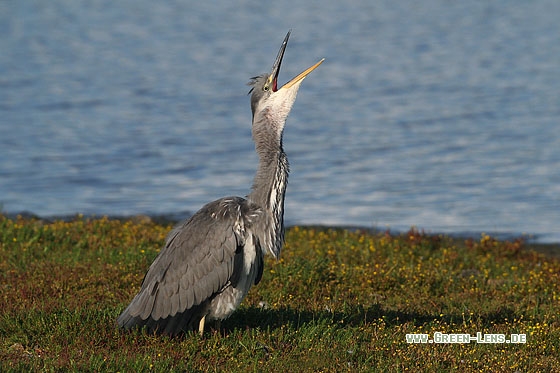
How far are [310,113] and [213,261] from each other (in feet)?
50.5

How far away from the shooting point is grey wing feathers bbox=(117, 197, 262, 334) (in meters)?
8.75

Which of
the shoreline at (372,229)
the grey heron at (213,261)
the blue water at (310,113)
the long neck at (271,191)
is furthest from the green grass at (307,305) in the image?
the blue water at (310,113)

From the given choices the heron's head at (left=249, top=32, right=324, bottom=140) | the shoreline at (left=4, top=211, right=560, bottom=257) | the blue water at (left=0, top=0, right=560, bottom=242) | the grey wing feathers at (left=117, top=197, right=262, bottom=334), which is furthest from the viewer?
the blue water at (left=0, top=0, right=560, bottom=242)

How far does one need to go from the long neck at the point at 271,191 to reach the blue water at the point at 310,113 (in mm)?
7122

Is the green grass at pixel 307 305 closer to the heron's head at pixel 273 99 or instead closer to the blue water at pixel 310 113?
the heron's head at pixel 273 99

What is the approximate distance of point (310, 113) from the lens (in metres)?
23.9

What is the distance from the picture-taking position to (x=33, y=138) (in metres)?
21.7

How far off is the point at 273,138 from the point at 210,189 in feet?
29.1

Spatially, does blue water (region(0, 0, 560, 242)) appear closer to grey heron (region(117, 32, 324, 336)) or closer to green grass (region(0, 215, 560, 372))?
green grass (region(0, 215, 560, 372))

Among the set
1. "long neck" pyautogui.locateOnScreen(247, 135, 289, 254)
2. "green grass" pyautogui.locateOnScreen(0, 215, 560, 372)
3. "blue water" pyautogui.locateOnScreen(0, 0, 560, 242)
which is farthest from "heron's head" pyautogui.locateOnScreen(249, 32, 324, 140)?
"blue water" pyautogui.locateOnScreen(0, 0, 560, 242)

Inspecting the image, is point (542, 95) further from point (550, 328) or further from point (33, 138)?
point (550, 328)

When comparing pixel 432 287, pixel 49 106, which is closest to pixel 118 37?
pixel 49 106

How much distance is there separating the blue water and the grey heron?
7265mm

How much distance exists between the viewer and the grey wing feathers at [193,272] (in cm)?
875
